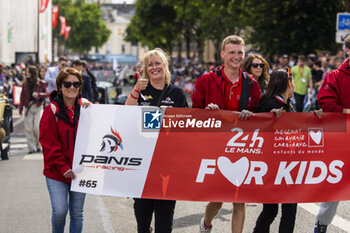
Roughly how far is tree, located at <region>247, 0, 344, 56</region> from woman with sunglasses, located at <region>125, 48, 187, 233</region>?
25.7 m

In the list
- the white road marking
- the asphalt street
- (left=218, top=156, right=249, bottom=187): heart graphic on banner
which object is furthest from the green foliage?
(left=218, top=156, right=249, bottom=187): heart graphic on banner

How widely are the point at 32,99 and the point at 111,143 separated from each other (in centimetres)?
826

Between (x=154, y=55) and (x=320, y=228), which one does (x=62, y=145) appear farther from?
(x=320, y=228)

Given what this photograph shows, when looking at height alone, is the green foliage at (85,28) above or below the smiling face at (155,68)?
above

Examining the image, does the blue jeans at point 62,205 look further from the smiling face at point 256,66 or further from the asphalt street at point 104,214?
the smiling face at point 256,66

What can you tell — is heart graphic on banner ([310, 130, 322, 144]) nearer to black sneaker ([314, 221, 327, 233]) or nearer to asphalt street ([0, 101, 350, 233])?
black sneaker ([314, 221, 327, 233])

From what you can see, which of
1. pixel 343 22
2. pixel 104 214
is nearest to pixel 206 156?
pixel 104 214

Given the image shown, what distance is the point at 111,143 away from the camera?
5.61 meters

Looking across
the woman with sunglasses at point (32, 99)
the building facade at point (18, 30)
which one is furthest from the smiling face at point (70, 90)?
the building facade at point (18, 30)

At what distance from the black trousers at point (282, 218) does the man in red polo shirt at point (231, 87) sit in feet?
0.66

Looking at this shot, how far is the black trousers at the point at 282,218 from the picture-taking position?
5.78 meters

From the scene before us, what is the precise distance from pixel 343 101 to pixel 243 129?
3.17 ft

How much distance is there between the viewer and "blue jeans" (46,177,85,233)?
17.5 ft

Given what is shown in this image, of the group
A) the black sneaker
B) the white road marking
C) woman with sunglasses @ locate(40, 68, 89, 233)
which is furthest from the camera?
the white road marking
